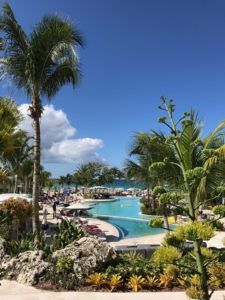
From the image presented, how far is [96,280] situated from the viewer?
925cm

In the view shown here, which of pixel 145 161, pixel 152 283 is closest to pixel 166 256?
pixel 152 283

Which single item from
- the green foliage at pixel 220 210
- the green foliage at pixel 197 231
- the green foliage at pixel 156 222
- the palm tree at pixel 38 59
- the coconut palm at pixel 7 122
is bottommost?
the green foliage at pixel 197 231

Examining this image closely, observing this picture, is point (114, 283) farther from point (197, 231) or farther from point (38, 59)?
point (38, 59)

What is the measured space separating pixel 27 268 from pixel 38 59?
857cm

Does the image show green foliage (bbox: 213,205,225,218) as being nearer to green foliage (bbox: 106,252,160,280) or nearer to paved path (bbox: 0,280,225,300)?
paved path (bbox: 0,280,225,300)

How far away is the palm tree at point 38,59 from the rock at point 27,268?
291 cm

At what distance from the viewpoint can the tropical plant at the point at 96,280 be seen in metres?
9.24

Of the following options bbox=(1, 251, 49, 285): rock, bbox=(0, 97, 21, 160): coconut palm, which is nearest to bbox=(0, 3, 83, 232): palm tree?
bbox=(1, 251, 49, 285): rock

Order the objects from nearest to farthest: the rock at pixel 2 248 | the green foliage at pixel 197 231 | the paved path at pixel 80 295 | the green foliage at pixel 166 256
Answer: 1. the green foliage at pixel 197 231
2. the green foliage at pixel 166 256
3. the paved path at pixel 80 295
4. the rock at pixel 2 248

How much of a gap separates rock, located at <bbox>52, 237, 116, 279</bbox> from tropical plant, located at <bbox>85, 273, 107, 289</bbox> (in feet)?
1.09

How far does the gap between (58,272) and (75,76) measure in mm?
8967

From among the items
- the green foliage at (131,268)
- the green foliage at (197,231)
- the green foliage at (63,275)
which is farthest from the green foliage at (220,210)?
the green foliage at (63,275)

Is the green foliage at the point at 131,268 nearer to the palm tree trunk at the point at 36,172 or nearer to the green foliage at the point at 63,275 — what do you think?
the green foliage at the point at 63,275

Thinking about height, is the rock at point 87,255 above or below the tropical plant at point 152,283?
above
